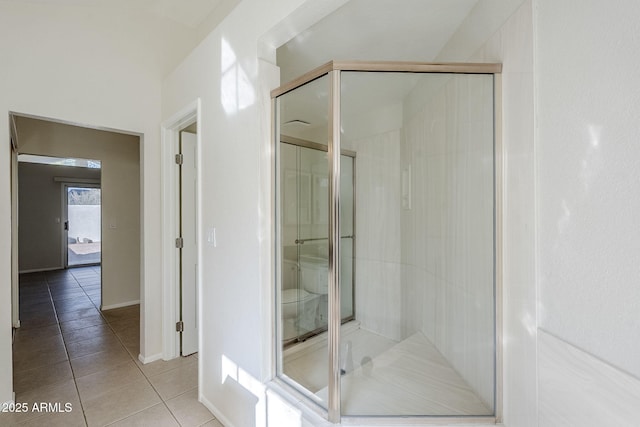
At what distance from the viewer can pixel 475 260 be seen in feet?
4.66

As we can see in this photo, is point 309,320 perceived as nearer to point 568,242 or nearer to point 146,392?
point 568,242

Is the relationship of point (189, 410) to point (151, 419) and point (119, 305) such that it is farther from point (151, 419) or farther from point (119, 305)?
point (119, 305)

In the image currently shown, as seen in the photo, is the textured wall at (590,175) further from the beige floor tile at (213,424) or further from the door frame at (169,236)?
the door frame at (169,236)

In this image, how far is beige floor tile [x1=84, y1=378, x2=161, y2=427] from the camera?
181cm

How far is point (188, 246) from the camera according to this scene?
266cm

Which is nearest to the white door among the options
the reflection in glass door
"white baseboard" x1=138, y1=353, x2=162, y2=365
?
"white baseboard" x1=138, y1=353, x2=162, y2=365

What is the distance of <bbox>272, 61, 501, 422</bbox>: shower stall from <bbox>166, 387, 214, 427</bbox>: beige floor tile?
2.51ft

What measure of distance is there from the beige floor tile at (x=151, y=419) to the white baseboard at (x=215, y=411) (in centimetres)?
20

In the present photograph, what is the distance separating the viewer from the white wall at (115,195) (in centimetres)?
367

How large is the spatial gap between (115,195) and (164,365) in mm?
2802

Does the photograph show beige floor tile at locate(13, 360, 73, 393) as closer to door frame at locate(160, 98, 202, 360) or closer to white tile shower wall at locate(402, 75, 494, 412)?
door frame at locate(160, 98, 202, 360)

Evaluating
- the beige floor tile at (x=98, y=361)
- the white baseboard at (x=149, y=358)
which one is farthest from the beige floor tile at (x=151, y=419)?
the beige floor tile at (x=98, y=361)

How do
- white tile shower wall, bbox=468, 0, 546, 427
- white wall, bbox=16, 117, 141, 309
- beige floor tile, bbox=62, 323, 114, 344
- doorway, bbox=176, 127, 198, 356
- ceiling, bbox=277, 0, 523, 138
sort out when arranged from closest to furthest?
white tile shower wall, bbox=468, 0, 546, 427 < ceiling, bbox=277, 0, 523, 138 < doorway, bbox=176, 127, 198, 356 < beige floor tile, bbox=62, 323, 114, 344 < white wall, bbox=16, 117, 141, 309

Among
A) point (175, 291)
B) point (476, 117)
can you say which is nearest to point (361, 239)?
point (476, 117)
